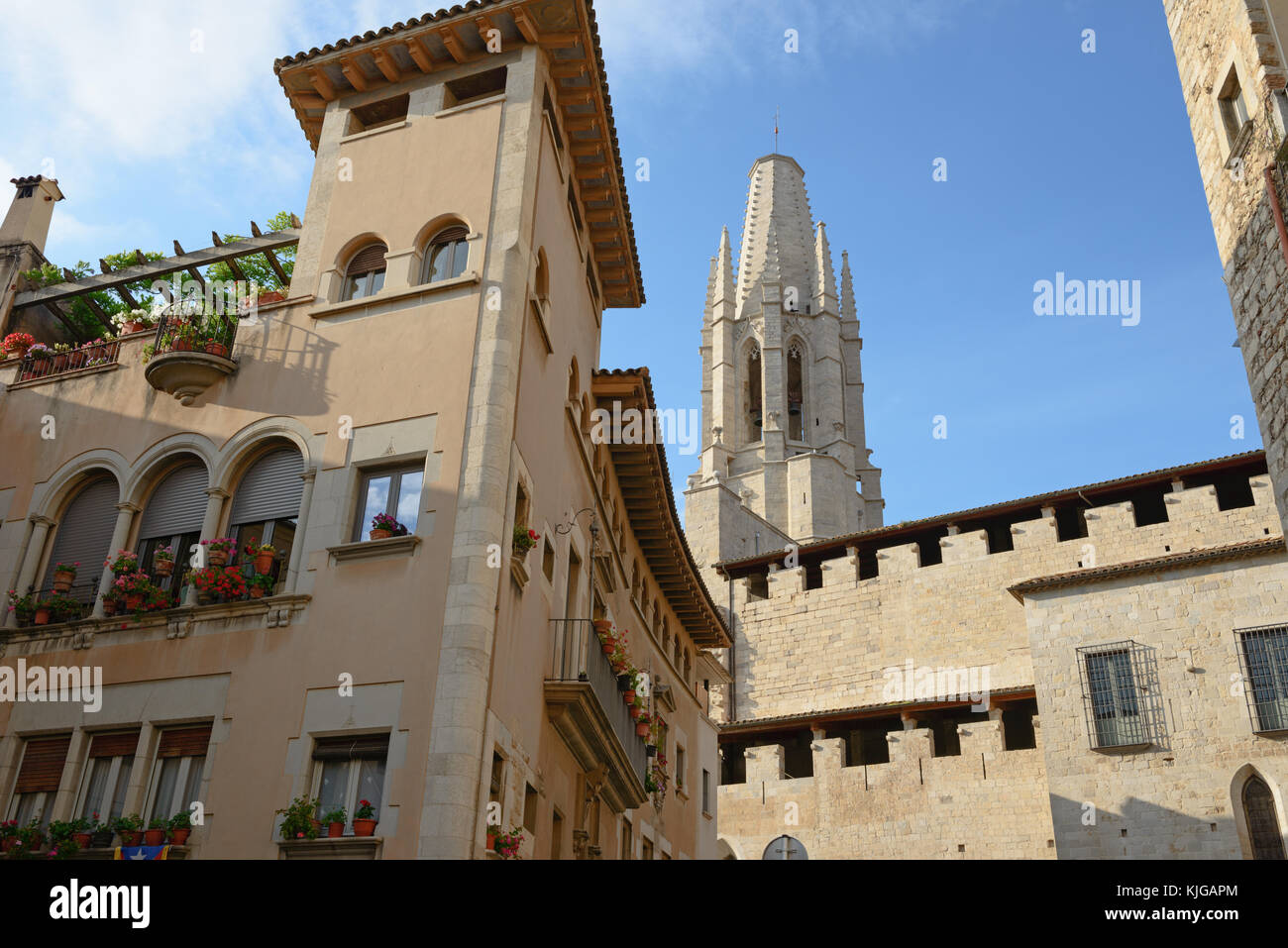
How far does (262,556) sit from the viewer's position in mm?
14969

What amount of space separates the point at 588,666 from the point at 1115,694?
19.3 m

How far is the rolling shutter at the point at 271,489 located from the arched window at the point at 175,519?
0.58m

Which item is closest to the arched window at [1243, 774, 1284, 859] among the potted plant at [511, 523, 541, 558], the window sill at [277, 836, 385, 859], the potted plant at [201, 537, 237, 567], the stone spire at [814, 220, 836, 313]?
the potted plant at [511, 523, 541, 558]

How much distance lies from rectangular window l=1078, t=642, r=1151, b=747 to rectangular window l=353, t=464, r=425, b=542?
22913 mm

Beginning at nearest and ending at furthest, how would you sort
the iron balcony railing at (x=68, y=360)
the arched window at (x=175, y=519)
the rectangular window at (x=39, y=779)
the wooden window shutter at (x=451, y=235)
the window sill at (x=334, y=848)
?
1. the window sill at (x=334, y=848)
2. the rectangular window at (x=39, y=779)
3. the arched window at (x=175, y=519)
4. the wooden window shutter at (x=451, y=235)
5. the iron balcony railing at (x=68, y=360)

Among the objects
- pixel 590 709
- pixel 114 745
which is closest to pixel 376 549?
pixel 114 745

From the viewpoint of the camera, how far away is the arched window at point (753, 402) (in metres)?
73.6

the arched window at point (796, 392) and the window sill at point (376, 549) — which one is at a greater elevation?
the arched window at point (796, 392)

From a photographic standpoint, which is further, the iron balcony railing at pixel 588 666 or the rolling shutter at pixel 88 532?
the iron balcony railing at pixel 588 666

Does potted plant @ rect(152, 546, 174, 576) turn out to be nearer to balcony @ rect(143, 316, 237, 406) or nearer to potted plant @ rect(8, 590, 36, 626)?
potted plant @ rect(8, 590, 36, 626)

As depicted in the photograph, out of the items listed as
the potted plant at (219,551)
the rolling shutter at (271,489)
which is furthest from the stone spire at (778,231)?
the potted plant at (219,551)

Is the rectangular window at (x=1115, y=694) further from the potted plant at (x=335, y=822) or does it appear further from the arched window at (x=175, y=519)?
the arched window at (x=175, y=519)
